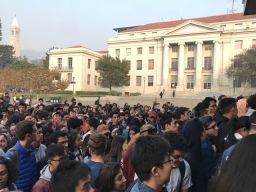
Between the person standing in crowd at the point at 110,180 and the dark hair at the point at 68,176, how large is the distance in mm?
568

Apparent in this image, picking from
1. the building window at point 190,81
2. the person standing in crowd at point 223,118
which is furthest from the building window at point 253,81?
the person standing in crowd at point 223,118

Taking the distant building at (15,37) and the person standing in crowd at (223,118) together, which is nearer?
the person standing in crowd at (223,118)

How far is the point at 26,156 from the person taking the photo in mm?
4598

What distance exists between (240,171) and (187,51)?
6223 cm

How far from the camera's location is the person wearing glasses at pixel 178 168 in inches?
148

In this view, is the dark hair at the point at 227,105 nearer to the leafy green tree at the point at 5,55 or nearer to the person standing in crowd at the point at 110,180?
the person standing in crowd at the point at 110,180

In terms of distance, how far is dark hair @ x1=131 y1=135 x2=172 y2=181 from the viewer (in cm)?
242

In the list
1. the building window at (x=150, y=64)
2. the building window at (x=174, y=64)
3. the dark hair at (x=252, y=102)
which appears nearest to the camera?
the dark hair at (x=252, y=102)

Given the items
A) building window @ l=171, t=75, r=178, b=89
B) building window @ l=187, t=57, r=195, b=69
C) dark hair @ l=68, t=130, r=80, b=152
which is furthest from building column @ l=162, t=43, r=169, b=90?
dark hair @ l=68, t=130, r=80, b=152

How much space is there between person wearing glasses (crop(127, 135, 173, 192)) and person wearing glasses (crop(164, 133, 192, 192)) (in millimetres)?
1241

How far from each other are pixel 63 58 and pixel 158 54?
20.4 m

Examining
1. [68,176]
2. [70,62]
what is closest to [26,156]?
[68,176]

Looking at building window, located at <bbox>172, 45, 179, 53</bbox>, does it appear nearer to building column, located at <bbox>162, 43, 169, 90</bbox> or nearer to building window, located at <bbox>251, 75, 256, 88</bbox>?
building column, located at <bbox>162, 43, 169, 90</bbox>

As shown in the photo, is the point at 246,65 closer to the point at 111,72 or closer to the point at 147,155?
the point at 111,72
